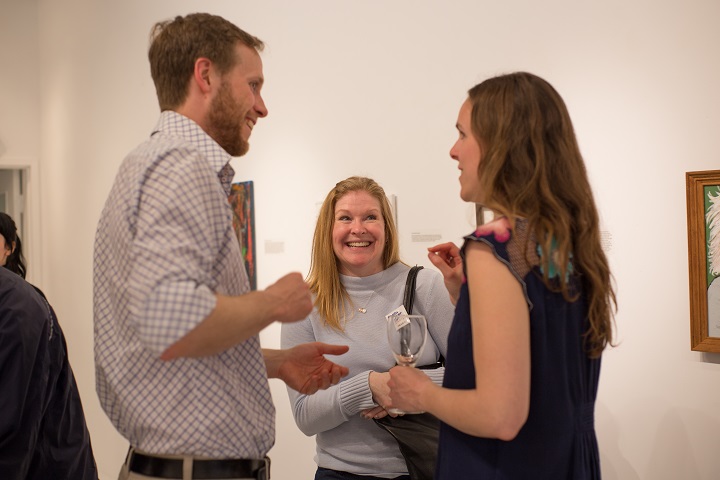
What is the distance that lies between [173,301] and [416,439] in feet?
4.00

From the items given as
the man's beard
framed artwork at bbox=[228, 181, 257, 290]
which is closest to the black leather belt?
the man's beard

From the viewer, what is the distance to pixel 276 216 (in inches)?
199

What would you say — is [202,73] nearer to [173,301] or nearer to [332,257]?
[173,301]

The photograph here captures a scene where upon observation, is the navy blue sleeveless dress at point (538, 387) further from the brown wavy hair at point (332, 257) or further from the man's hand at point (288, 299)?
the brown wavy hair at point (332, 257)

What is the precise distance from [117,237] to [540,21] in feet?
8.26

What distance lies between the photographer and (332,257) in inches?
112

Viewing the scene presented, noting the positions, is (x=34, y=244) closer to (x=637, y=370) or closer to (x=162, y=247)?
(x=637, y=370)

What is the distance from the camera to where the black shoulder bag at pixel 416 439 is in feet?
7.80

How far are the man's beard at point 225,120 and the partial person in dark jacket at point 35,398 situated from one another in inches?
51.7

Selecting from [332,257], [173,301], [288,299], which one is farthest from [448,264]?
[173,301]

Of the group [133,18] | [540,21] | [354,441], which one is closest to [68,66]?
[133,18]

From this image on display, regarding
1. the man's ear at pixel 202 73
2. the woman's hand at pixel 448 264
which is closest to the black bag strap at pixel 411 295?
the woman's hand at pixel 448 264

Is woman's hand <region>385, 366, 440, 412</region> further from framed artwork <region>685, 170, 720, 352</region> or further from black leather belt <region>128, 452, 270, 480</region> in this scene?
framed artwork <region>685, 170, 720, 352</region>

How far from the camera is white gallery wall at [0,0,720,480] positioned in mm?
3029
